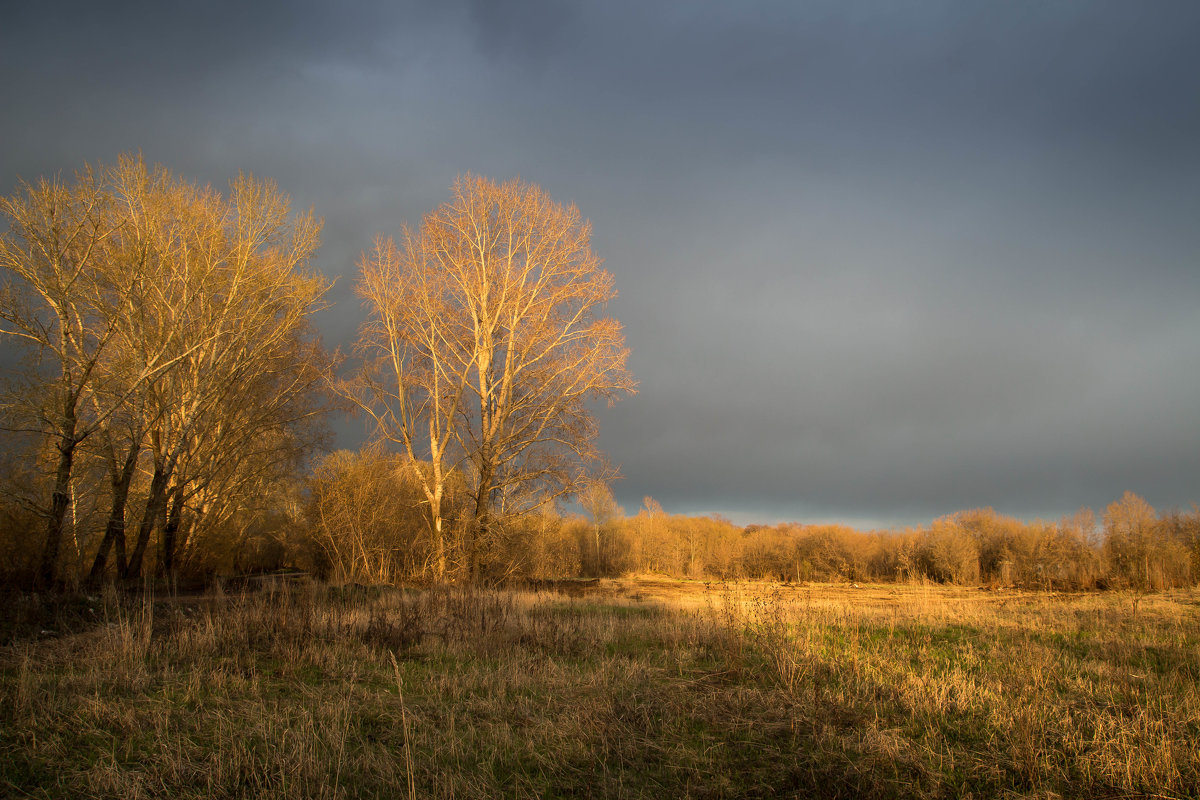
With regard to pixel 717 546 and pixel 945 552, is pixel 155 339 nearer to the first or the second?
pixel 945 552

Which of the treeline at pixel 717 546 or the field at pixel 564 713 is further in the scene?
the treeline at pixel 717 546

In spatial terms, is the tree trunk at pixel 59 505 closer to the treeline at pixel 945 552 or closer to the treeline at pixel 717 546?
the treeline at pixel 717 546

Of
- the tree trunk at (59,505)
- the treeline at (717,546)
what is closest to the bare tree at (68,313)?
the tree trunk at (59,505)

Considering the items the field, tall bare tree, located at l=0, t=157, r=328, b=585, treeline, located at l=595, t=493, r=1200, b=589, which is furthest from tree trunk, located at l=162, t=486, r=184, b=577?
treeline, located at l=595, t=493, r=1200, b=589

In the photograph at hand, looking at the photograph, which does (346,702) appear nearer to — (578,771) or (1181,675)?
(578,771)

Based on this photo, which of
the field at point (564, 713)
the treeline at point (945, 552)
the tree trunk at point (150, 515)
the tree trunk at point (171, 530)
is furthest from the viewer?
the treeline at point (945, 552)

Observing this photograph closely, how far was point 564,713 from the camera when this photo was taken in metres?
5.66

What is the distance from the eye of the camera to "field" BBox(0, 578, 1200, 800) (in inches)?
162

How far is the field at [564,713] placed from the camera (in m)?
4.11

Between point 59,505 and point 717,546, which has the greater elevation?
point 59,505

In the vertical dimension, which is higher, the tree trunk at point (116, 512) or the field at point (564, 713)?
the tree trunk at point (116, 512)

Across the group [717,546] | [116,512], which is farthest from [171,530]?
[717,546]

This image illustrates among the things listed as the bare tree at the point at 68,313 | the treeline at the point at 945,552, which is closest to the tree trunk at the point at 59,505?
the bare tree at the point at 68,313

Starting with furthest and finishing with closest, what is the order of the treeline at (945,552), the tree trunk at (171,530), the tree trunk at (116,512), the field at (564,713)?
the treeline at (945,552) < the tree trunk at (171,530) < the tree trunk at (116,512) < the field at (564,713)
